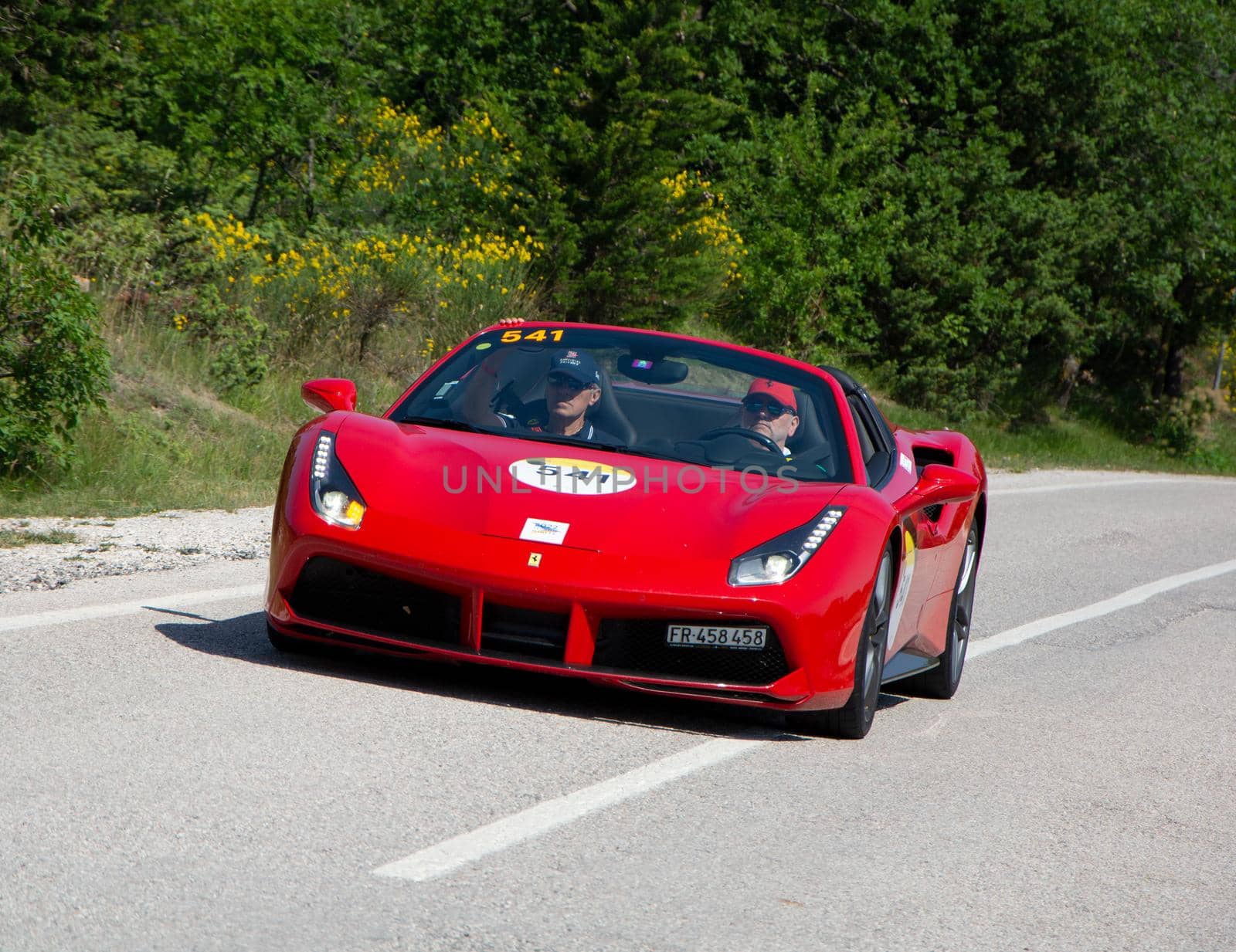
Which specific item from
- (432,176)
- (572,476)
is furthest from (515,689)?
(432,176)

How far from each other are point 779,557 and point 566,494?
69 centimetres

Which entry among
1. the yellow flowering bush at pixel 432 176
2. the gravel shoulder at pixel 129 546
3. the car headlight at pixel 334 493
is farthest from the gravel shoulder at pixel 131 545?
the yellow flowering bush at pixel 432 176

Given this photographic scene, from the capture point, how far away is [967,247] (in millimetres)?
28875

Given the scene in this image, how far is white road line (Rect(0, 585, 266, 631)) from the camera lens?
5.98 meters

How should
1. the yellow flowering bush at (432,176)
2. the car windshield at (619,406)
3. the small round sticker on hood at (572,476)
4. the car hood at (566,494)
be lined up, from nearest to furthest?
the car hood at (566,494) < the small round sticker on hood at (572,476) < the car windshield at (619,406) < the yellow flowering bush at (432,176)

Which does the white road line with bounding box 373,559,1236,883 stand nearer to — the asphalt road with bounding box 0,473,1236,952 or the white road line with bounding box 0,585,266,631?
the asphalt road with bounding box 0,473,1236,952

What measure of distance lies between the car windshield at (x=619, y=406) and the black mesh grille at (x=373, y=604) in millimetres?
954

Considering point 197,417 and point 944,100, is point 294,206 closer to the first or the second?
point 197,417

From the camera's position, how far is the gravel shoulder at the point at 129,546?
7207mm

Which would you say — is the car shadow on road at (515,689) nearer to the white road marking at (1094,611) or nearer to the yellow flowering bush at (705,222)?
the white road marking at (1094,611)

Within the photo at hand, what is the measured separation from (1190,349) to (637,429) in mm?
35375

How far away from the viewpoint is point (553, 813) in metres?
4.11

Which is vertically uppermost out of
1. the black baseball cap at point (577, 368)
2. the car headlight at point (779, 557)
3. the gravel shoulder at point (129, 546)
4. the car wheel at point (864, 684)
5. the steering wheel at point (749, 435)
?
the black baseball cap at point (577, 368)

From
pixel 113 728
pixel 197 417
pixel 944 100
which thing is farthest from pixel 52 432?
pixel 944 100
